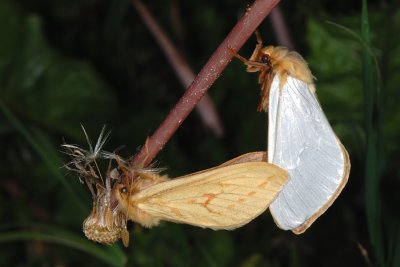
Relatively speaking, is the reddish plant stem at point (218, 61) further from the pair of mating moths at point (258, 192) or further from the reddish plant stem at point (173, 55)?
the reddish plant stem at point (173, 55)

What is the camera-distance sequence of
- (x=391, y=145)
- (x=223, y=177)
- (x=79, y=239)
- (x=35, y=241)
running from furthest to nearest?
(x=35, y=241), (x=391, y=145), (x=79, y=239), (x=223, y=177)

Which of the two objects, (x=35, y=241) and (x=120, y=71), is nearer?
(x=35, y=241)

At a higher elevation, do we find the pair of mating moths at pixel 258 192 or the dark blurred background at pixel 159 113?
the pair of mating moths at pixel 258 192

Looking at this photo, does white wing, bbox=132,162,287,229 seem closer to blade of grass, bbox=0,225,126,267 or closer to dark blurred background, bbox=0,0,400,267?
dark blurred background, bbox=0,0,400,267

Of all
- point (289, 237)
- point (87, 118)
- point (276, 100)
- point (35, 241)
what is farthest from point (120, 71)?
point (276, 100)

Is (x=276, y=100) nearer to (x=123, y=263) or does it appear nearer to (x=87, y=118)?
(x=123, y=263)

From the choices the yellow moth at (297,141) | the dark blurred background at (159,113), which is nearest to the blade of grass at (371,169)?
the dark blurred background at (159,113)

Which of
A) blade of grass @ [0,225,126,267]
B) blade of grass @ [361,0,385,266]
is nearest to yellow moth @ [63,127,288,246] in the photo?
blade of grass @ [361,0,385,266]

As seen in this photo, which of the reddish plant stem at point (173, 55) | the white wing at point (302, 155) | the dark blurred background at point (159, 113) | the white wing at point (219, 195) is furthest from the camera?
the reddish plant stem at point (173, 55)
